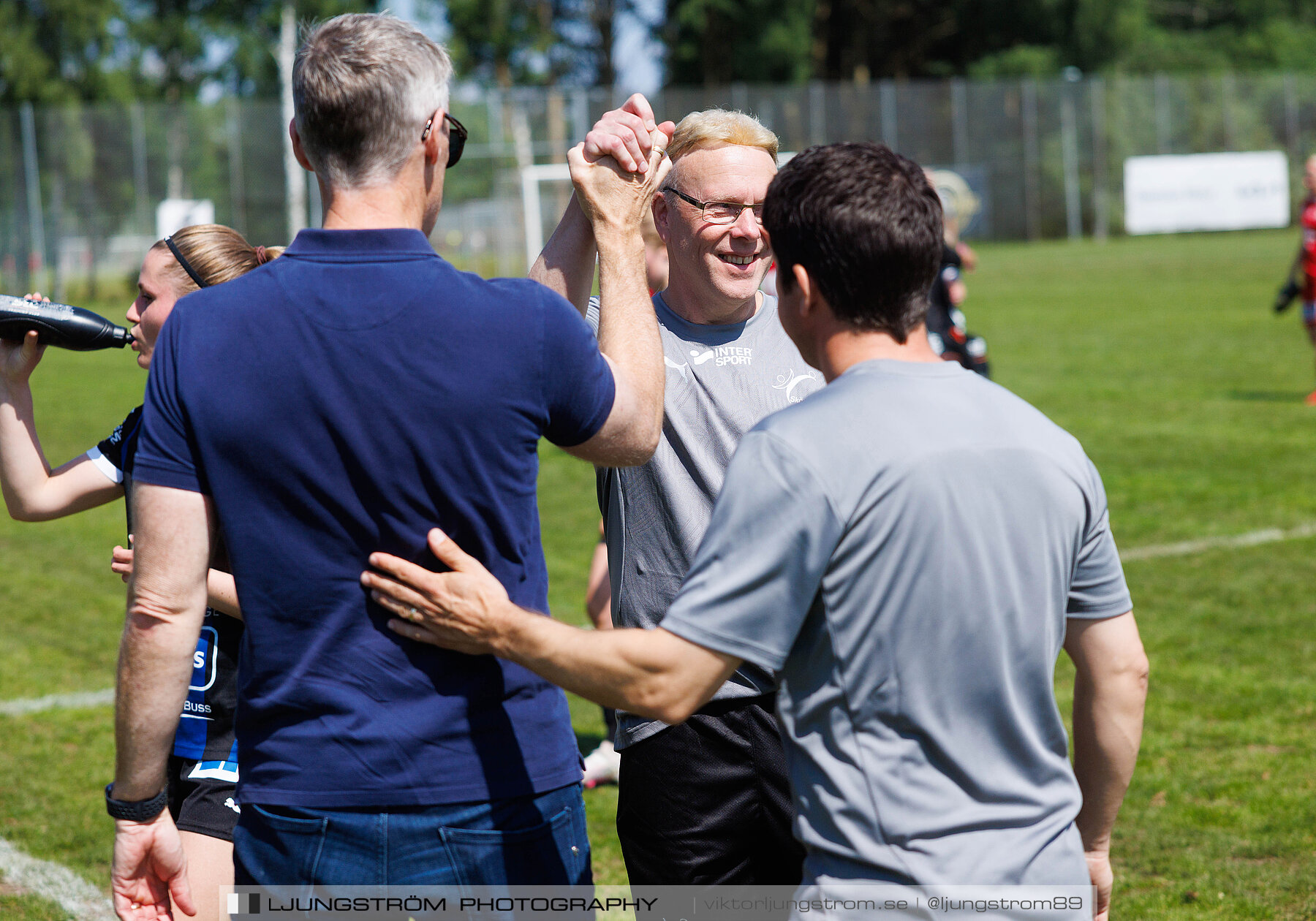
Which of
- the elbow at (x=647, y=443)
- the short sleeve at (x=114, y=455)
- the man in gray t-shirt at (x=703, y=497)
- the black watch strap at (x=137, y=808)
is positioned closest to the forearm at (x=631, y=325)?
the elbow at (x=647, y=443)

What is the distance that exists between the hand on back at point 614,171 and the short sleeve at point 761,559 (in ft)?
2.41

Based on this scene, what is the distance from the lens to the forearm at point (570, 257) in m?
2.69

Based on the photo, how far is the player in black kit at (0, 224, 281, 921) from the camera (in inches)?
118

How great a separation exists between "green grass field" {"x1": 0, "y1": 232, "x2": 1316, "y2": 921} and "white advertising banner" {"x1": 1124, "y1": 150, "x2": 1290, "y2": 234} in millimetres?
26870

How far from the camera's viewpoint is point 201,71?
4709 centimetres

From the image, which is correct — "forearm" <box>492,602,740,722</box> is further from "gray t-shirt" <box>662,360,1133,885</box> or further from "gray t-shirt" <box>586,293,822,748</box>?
"gray t-shirt" <box>586,293,822,748</box>

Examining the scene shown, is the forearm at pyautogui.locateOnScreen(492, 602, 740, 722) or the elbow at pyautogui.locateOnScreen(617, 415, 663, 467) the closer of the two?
the forearm at pyautogui.locateOnScreen(492, 602, 740, 722)

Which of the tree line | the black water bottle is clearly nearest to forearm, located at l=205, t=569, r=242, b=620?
the black water bottle

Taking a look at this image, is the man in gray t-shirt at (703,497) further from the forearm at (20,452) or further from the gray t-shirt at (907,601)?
the forearm at (20,452)

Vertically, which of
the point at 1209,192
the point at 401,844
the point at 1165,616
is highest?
the point at 1209,192

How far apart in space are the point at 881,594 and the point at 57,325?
2159 mm

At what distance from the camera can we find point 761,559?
1.89 metres

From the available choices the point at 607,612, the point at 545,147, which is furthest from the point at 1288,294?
the point at 545,147

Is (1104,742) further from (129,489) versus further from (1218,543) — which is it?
(1218,543)
